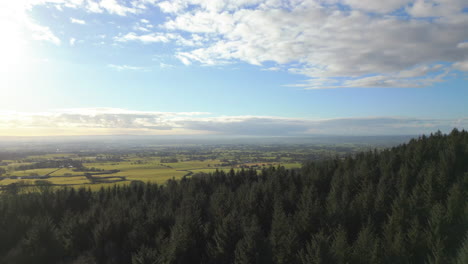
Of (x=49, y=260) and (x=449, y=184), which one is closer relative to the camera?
(x=49, y=260)

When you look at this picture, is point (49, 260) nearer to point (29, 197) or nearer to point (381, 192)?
point (29, 197)

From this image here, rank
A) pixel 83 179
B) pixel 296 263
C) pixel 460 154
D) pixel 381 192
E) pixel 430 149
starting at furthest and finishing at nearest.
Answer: pixel 83 179 → pixel 430 149 → pixel 460 154 → pixel 381 192 → pixel 296 263

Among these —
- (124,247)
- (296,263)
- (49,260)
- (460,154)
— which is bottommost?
(49,260)

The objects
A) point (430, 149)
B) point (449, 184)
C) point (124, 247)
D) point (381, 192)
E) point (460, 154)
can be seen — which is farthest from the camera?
point (430, 149)

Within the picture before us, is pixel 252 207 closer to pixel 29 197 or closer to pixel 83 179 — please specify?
pixel 29 197

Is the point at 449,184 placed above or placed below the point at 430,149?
below

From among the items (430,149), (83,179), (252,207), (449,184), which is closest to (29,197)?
(83,179)
